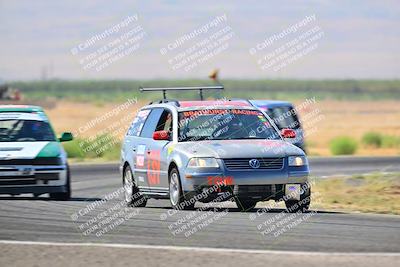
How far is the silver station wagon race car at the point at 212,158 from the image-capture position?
1788 cm

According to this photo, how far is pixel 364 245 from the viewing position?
13.2 metres

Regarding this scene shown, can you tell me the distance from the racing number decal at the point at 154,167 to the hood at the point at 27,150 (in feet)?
7.93

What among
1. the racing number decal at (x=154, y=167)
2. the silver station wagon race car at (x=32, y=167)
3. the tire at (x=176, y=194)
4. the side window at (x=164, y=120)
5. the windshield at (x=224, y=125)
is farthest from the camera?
the silver station wagon race car at (x=32, y=167)

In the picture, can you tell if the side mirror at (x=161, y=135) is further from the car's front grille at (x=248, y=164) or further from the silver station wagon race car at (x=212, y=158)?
the car's front grille at (x=248, y=164)

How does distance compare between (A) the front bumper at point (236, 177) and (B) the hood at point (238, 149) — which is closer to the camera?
(A) the front bumper at point (236, 177)

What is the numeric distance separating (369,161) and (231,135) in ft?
64.9

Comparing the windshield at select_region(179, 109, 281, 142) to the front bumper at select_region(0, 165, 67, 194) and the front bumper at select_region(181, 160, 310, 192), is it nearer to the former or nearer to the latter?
the front bumper at select_region(181, 160, 310, 192)

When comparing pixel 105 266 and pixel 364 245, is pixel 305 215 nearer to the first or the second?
pixel 364 245

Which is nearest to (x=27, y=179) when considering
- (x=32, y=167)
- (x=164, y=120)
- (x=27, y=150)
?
(x=32, y=167)

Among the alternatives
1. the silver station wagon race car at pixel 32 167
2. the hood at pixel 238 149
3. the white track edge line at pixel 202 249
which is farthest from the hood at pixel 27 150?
the white track edge line at pixel 202 249

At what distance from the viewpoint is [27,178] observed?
2127 centimetres

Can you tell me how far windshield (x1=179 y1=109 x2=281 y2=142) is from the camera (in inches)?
749

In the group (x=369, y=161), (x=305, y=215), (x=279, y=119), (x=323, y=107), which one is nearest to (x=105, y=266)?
(x=305, y=215)

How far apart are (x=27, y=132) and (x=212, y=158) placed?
5.67 m
